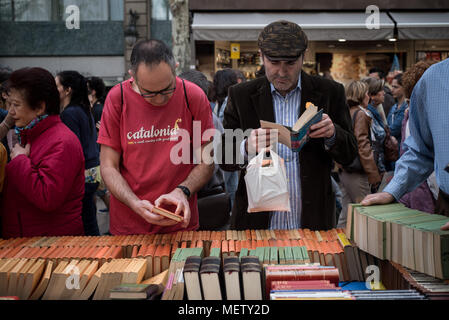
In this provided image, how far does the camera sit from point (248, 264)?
1733 millimetres

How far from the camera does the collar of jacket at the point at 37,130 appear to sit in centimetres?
261

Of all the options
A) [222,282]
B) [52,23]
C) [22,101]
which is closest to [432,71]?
[222,282]

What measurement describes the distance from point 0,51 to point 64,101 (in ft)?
50.2

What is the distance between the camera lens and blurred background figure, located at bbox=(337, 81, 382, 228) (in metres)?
5.34

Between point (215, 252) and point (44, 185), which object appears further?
point (44, 185)

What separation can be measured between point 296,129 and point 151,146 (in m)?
0.82

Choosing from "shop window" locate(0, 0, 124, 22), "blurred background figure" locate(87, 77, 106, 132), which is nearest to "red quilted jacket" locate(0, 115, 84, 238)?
"blurred background figure" locate(87, 77, 106, 132)

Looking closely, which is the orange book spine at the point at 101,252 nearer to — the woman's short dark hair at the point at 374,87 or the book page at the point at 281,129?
the book page at the point at 281,129

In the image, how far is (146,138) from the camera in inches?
99.9

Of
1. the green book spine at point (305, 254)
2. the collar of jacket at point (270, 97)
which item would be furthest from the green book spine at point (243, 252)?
the collar of jacket at point (270, 97)

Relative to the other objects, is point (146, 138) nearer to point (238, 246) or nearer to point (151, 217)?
point (151, 217)

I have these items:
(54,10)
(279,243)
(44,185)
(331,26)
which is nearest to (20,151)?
(44,185)

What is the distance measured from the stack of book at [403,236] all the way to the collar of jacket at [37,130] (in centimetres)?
175
